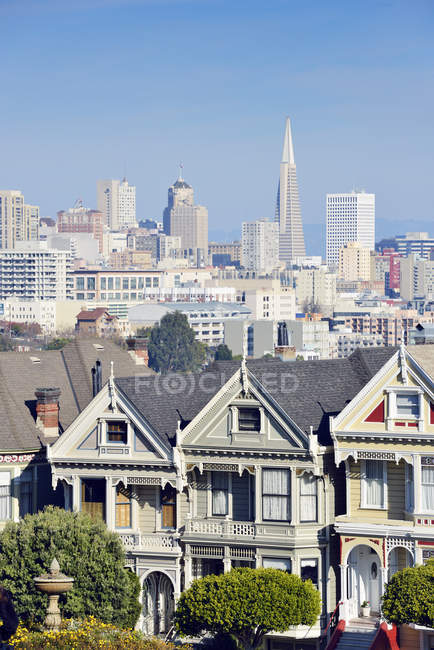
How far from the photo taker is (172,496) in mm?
51094

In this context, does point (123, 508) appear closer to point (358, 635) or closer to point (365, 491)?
point (365, 491)

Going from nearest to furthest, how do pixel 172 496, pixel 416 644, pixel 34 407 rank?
1. pixel 416 644
2. pixel 172 496
3. pixel 34 407

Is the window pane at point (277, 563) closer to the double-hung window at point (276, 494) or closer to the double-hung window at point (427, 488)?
the double-hung window at point (276, 494)

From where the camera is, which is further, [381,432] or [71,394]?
[71,394]

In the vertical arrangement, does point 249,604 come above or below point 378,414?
below

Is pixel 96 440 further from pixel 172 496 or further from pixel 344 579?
pixel 344 579

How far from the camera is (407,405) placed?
47.7 metres

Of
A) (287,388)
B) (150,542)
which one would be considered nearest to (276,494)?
(287,388)

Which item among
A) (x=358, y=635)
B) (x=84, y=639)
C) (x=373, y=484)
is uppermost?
(x=373, y=484)

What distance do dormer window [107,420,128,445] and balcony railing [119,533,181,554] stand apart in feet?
8.94

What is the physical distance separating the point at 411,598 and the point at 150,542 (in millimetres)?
9145

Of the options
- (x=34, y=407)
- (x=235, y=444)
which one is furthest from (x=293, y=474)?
(x=34, y=407)

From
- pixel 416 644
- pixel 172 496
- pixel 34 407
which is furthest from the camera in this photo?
pixel 34 407

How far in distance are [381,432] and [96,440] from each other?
882cm
